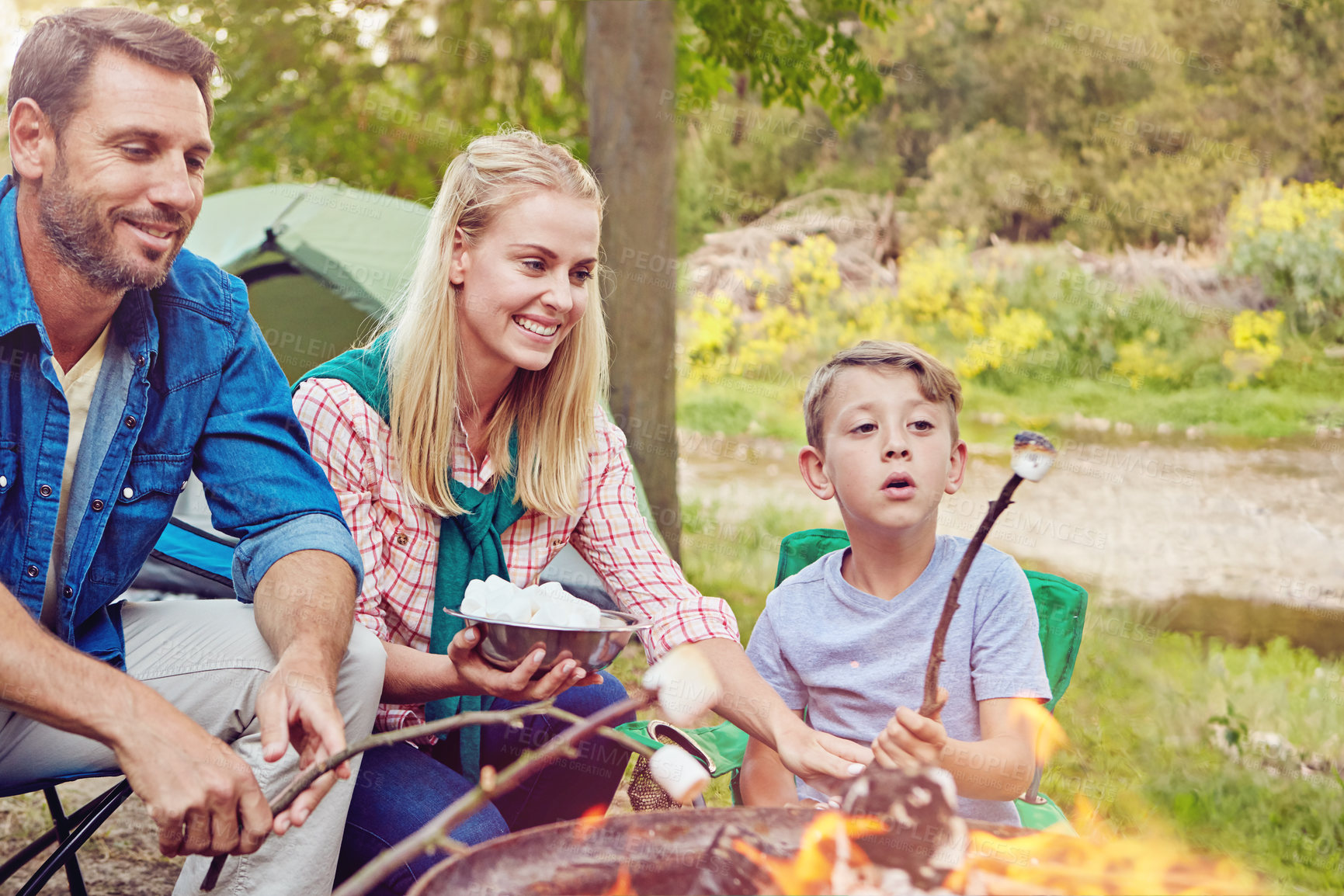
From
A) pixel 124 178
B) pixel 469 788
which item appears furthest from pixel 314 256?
pixel 469 788

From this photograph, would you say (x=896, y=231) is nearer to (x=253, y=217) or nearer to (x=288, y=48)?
(x=288, y=48)

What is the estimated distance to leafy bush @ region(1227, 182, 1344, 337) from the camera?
8.42m

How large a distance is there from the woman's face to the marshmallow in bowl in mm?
554

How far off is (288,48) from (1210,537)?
6385 millimetres

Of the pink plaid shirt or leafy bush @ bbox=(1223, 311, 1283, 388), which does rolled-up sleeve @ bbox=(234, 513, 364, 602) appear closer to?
the pink plaid shirt

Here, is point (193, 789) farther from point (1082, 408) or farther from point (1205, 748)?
point (1082, 408)

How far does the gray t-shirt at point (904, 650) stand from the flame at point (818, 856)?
0.54 m

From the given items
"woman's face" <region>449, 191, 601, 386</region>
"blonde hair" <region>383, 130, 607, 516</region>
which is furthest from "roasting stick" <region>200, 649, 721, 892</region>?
"woman's face" <region>449, 191, 601, 386</region>

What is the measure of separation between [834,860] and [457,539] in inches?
38.8

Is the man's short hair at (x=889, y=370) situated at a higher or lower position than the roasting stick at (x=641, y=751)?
higher

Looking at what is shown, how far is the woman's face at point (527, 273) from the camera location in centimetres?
192

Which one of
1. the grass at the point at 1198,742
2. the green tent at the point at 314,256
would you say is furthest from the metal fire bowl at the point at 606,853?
the green tent at the point at 314,256

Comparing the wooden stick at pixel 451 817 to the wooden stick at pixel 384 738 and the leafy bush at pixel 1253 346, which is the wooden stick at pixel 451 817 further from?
the leafy bush at pixel 1253 346

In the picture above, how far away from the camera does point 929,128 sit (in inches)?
474
